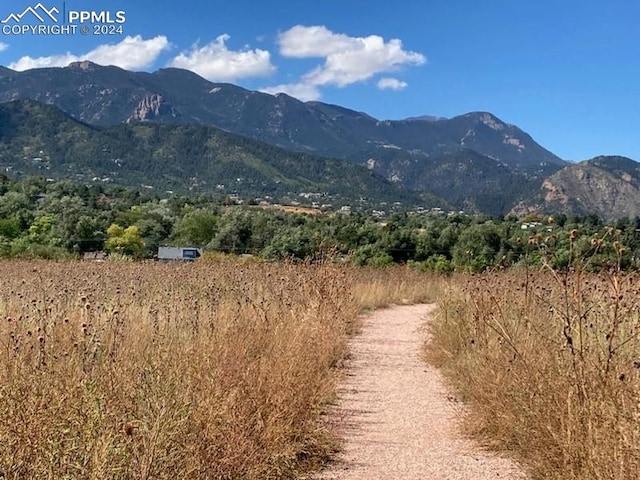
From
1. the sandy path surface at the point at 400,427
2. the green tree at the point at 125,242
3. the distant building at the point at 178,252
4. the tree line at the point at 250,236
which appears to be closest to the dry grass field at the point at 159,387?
the sandy path surface at the point at 400,427

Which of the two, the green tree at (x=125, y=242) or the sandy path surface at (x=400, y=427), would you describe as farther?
the green tree at (x=125, y=242)

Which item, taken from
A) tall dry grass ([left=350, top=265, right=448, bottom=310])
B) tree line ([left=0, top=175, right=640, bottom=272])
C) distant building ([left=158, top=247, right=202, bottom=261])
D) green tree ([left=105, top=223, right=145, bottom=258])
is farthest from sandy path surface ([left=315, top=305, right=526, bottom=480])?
green tree ([left=105, top=223, right=145, bottom=258])

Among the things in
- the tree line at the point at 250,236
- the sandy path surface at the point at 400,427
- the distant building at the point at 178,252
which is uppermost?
the tree line at the point at 250,236

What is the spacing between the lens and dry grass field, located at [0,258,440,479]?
10.4 feet

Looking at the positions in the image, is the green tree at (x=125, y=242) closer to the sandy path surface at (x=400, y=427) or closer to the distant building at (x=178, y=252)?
the distant building at (x=178, y=252)

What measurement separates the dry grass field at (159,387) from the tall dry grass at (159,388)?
0.01m

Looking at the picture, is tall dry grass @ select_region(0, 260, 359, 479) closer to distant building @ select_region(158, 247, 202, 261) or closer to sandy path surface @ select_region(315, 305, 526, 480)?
sandy path surface @ select_region(315, 305, 526, 480)

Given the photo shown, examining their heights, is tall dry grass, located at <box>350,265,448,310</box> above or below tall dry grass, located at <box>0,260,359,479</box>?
below

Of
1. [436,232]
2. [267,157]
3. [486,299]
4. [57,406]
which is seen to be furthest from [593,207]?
[57,406]

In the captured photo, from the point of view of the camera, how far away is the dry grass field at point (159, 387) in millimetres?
3156

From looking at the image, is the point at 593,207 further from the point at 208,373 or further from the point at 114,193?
the point at 208,373

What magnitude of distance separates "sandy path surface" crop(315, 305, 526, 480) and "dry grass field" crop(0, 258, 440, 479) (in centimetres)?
27

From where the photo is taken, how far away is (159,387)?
3.79 m

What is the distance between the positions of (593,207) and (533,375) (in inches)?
4125
